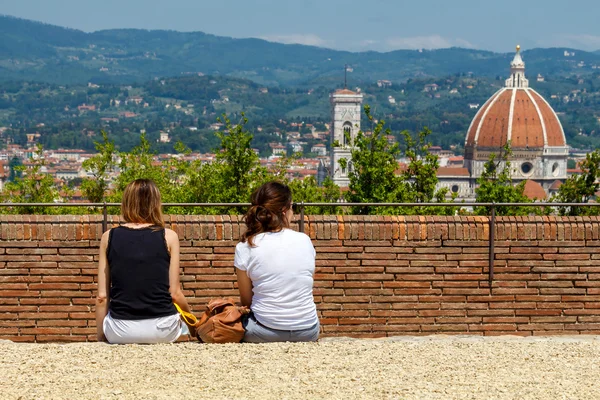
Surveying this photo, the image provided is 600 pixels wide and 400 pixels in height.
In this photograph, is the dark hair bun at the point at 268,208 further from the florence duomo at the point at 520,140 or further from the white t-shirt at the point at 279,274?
the florence duomo at the point at 520,140

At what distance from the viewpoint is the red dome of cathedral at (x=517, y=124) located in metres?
117

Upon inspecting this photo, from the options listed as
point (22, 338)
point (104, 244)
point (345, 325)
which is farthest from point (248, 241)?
point (22, 338)

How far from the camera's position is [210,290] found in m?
7.50

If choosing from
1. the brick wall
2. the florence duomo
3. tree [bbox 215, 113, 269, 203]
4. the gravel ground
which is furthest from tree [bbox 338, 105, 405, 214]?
the florence duomo

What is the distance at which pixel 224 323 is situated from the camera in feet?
19.6

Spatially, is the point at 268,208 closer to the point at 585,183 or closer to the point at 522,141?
the point at 585,183

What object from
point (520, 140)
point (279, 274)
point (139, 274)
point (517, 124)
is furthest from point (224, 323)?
point (517, 124)

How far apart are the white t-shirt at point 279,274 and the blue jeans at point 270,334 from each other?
0.11ft

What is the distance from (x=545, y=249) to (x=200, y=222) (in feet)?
8.62

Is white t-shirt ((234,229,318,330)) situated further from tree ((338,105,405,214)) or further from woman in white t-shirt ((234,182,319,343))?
tree ((338,105,405,214))

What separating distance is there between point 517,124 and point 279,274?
115434mm

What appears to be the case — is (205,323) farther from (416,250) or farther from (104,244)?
(416,250)

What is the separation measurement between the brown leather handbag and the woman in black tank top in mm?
224

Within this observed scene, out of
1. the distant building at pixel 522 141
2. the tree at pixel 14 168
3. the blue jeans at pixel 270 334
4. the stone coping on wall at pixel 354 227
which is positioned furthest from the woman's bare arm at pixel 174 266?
the distant building at pixel 522 141
